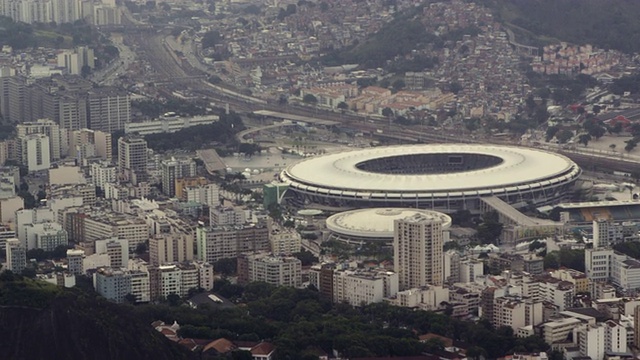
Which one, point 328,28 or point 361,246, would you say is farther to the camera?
point 328,28

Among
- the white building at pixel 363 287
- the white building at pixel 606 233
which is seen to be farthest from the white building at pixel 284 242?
the white building at pixel 606 233

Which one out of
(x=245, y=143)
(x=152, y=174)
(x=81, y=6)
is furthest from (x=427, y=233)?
(x=81, y=6)

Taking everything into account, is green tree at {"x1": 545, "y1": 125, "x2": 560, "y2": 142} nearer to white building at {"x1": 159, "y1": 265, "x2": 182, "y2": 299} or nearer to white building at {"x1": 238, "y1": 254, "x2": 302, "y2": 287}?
white building at {"x1": 238, "y1": 254, "x2": 302, "y2": 287}

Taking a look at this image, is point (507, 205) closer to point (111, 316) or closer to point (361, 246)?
point (361, 246)

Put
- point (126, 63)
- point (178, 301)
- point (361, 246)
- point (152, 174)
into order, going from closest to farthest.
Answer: point (178, 301) < point (361, 246) < point (152, 174) < point (126, 63)

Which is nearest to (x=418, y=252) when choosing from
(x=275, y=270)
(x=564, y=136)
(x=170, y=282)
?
(x=275, y=270)

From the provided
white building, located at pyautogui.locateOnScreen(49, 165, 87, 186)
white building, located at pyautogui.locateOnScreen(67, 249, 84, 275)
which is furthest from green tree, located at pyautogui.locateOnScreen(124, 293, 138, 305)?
white building, located at pyautogui.locateOnScreen(49, 165, 87, 186)
